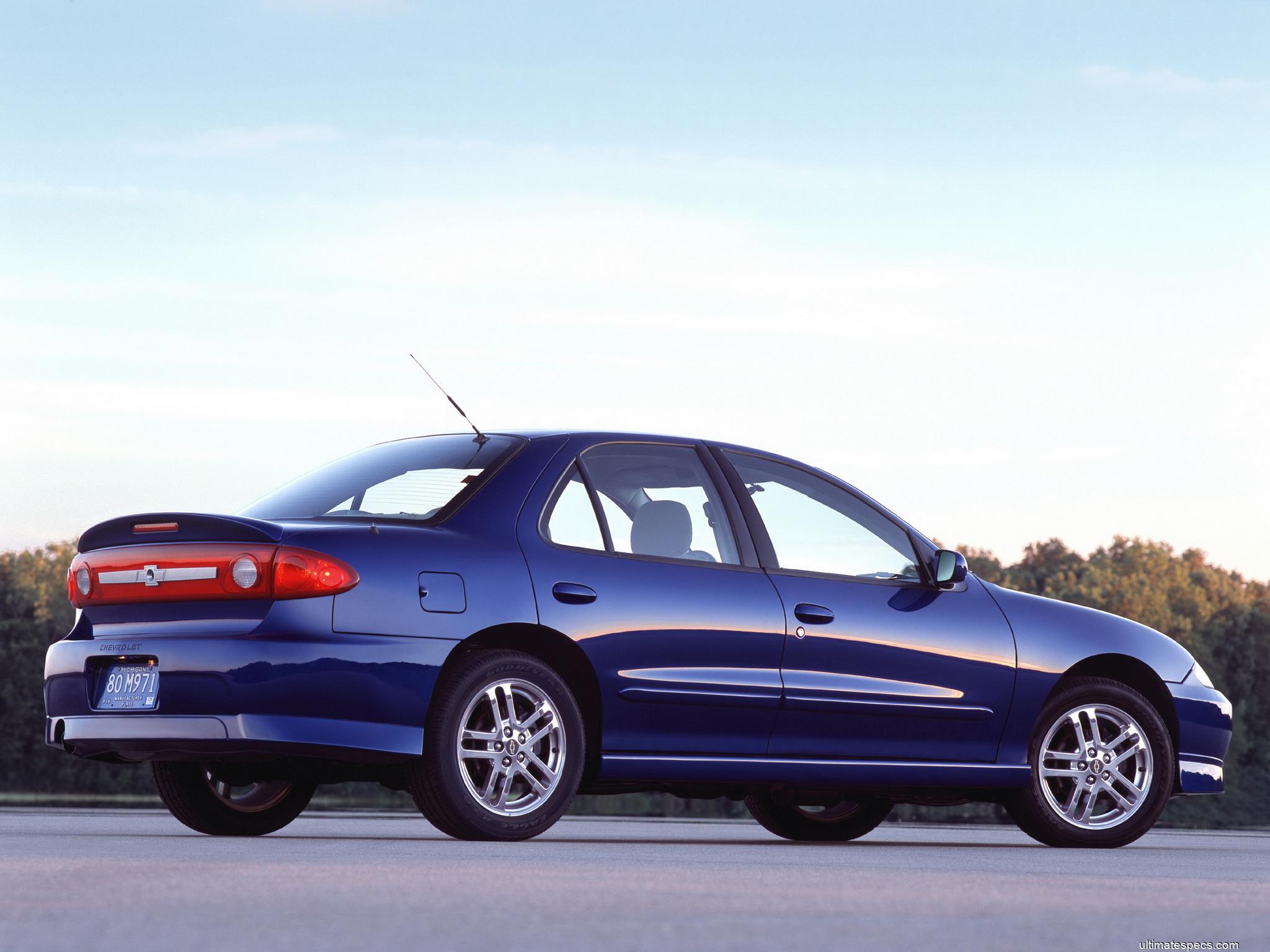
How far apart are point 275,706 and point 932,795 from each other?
3335 mm

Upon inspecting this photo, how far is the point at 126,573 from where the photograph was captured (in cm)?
782

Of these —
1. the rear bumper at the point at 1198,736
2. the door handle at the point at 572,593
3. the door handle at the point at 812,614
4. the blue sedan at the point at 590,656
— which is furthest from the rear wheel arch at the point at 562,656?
the rear bumper at the point at 1198,736

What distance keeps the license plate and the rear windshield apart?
0.89m

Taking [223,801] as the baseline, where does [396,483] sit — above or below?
above

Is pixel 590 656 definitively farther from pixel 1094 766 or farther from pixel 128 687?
pixel 1094 766

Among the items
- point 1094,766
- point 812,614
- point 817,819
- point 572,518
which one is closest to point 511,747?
point 572,518

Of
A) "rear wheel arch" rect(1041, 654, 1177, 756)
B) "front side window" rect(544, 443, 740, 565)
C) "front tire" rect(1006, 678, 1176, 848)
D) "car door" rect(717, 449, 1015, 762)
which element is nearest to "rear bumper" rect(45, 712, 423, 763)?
"front side window" rect(544, 443, 740, 565)

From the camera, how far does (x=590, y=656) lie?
790 cm

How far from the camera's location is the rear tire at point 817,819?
10.2 metres

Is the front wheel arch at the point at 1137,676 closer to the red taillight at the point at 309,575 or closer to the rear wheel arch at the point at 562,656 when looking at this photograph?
the rear wheel arch at the point at 562,656

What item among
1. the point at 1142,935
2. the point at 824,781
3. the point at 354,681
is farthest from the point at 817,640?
the point at 1142,935

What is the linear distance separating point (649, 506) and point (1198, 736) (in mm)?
3058

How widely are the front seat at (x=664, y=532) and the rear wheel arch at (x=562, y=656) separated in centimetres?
63

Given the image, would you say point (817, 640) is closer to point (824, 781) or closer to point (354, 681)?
point (824, 781)
